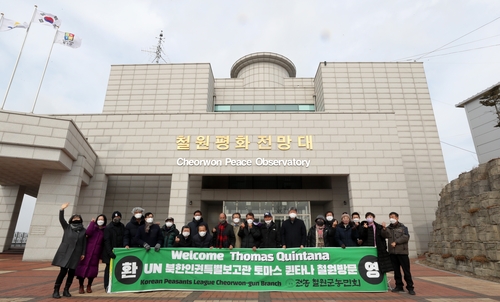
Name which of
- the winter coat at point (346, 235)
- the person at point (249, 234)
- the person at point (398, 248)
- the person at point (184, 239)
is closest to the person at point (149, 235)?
the person at point (184, 239)

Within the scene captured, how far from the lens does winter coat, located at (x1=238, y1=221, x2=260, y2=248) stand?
708 cm

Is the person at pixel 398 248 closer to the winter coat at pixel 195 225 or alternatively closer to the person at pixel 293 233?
the person at pixel 293 233

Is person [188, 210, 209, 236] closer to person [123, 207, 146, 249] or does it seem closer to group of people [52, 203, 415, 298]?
group of people [52, 203, 415, 298]

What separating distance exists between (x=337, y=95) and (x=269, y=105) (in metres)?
5.56

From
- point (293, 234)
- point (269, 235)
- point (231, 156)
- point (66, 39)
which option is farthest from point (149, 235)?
point (66, 39)

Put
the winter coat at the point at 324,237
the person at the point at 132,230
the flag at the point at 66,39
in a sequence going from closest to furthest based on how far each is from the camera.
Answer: the person at the point at 132,230 → the winter coat at the point at 324,237 → the flag at the point at 66,39

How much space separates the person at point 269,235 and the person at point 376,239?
2.09 metres

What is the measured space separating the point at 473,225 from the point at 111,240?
447 inches

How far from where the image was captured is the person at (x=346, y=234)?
22.9 ft

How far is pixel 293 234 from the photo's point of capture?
7.36 metres

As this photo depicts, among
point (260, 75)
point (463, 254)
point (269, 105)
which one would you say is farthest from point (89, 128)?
point (463, 254)

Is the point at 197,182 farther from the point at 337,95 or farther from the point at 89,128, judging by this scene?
the point at 337,95

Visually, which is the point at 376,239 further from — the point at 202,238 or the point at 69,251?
the point at 69,251

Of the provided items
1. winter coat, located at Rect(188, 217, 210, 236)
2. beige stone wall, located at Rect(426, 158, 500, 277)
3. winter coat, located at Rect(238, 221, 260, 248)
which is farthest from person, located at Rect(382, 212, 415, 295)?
winter coat, located at Rect(188, 217, 210, 236)
